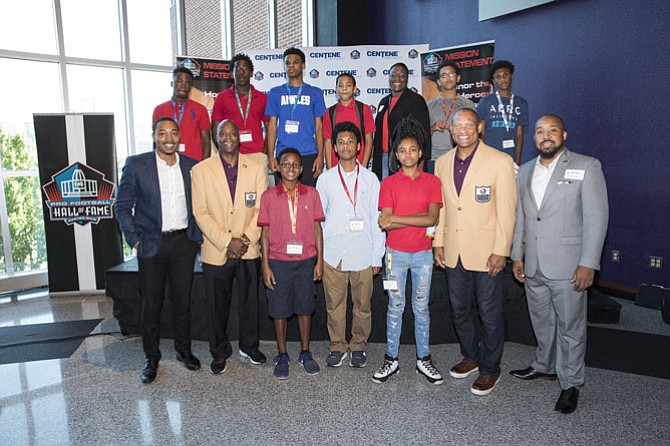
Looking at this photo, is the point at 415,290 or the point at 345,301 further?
the point at 345,301

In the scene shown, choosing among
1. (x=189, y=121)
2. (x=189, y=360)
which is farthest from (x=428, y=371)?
(x=189, y=121)

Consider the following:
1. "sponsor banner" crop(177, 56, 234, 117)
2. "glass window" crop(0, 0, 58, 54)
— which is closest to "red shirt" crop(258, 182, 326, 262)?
"sponsor banner" crop(177, 56, 234, 117)

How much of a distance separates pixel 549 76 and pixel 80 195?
5990 mm

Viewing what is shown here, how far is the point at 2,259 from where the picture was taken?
19.4ft

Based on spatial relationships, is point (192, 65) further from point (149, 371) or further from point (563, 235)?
point (563, 235)

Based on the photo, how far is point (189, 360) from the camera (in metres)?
3.39

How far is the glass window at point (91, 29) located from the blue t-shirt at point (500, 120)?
5.37 m

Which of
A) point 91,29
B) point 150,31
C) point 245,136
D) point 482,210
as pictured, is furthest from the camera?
point 150,31

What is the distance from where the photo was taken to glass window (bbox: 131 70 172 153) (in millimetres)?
6926

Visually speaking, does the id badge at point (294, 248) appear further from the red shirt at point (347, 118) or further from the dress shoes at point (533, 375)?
the dress shoes at point (533, 375)

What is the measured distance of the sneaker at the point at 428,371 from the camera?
3.05m

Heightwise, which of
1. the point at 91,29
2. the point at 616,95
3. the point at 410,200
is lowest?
the point at 410,200

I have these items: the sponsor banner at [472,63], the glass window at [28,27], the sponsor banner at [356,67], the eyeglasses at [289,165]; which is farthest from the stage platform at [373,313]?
the glass window at [28,27]

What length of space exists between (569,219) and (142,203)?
271 cm
